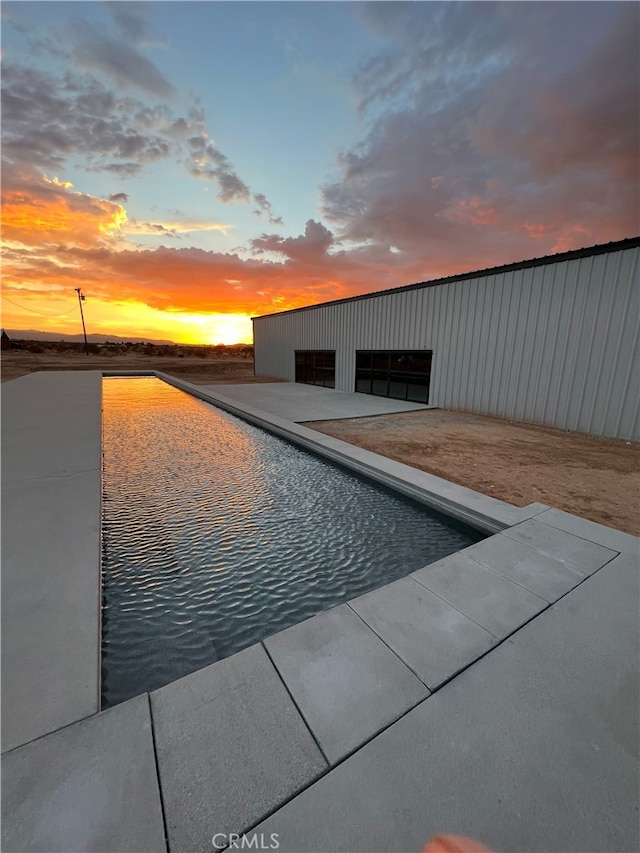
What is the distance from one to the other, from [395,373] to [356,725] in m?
12.2

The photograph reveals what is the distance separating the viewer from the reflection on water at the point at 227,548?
7.21ft

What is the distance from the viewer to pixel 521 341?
29.2 ft

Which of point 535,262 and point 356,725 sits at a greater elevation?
point 535,262

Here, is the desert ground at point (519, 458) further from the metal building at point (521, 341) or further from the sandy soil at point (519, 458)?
the metal building at point (521, 341)

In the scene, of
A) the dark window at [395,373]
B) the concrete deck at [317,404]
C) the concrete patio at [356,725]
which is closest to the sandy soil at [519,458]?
the concrete deck at [317,404]

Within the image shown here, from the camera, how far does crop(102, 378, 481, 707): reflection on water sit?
220cm

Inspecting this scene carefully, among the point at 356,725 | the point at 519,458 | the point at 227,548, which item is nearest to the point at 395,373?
the point at 519,458

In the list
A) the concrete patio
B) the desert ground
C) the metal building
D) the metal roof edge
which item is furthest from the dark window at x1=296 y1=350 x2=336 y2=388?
the concrete patio

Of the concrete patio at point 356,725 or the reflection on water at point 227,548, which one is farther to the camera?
the reflection on water at point 227,548

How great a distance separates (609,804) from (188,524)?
3.43 meters

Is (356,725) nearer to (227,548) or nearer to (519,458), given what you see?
(227,548)

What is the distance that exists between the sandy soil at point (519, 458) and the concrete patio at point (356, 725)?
167 cm

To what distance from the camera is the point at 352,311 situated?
1443 cm

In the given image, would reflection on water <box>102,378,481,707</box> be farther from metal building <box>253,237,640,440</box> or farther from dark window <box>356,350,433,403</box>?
dark window <box>356,350,433,403</box>
